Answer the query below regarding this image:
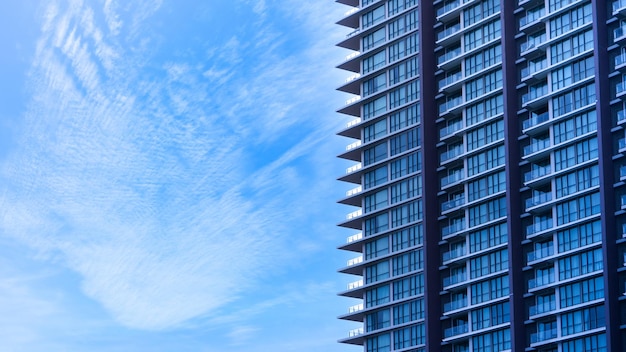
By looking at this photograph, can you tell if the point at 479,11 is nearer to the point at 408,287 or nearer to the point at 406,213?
the point at 406,213

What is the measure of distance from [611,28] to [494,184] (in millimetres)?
22435

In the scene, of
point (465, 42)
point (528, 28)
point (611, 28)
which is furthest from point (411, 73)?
point (611, 28)

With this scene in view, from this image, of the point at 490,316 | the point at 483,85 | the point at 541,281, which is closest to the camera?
the point at 541,281

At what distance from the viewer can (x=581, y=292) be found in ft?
512

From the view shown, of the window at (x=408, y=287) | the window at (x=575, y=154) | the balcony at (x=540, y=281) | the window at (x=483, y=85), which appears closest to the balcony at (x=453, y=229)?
the window at (x=408, y=287)

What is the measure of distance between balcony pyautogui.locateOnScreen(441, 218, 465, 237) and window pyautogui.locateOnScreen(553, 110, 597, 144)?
16.8 m

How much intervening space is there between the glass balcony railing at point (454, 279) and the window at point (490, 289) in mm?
2376

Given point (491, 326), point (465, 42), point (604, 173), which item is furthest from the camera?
point (465, 42)

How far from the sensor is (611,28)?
159875mm

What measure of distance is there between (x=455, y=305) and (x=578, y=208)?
21.4 m

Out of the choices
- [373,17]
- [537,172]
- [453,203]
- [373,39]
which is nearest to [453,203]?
[453,203]

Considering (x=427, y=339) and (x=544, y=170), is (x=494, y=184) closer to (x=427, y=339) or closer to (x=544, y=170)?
(x=544, y=170)

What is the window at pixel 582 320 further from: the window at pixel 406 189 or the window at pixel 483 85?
the window at pixel 406 189

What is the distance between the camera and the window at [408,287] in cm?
17773
